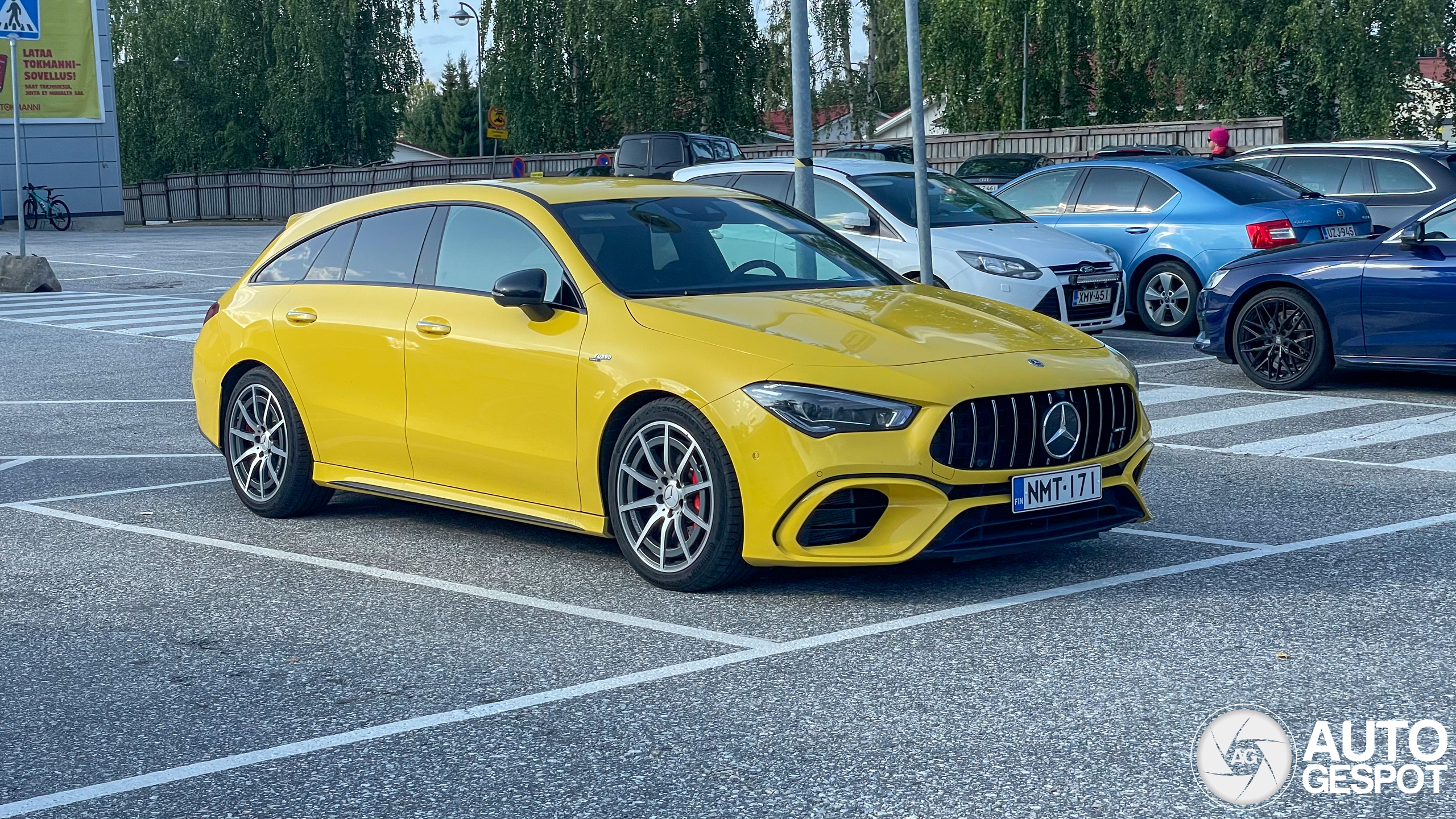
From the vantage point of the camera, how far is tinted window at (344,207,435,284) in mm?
7332

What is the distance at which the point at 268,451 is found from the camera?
7805 mm

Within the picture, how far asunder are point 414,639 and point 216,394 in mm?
3022

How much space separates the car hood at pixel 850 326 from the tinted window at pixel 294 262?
2204 millimetres

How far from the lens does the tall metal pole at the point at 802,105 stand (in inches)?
458

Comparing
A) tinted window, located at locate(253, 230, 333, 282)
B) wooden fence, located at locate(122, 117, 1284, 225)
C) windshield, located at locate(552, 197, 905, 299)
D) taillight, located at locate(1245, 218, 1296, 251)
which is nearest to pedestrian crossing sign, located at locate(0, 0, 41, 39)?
tinted window, located at locate(253, 230, 333, 282)

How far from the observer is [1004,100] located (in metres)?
43.0

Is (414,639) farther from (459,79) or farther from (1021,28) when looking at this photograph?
(459,79)

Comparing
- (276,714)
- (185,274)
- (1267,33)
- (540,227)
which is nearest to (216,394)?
(540,227)

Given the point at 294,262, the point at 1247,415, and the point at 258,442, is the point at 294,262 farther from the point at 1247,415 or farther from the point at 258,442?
the point at 1247,415

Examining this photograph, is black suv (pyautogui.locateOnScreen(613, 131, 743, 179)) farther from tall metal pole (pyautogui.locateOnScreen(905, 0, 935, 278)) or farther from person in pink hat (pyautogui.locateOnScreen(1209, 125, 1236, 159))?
tall metal pole (pyautogui.locateOnScreen(905, 0, 935, 278))

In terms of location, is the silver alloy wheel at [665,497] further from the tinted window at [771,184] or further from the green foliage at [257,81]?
the green foliage at [257,81]

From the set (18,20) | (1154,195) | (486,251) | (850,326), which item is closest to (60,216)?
(18,20)

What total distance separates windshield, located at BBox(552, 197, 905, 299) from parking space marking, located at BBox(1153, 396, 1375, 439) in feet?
10.7

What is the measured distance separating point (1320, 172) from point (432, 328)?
1292 centimetres
